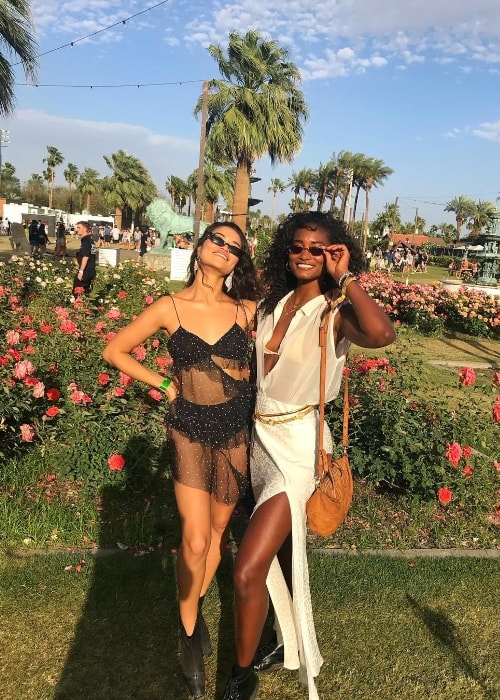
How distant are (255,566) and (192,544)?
1.06ft

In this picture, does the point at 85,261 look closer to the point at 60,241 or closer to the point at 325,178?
the point at 60,241

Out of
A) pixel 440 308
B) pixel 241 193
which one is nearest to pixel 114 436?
pixel 440 308

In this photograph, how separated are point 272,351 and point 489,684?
66.0 inches

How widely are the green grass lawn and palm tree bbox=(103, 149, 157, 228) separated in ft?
170

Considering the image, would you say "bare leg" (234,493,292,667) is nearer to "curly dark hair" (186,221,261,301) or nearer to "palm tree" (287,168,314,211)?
"curly dark hair" (186,221,261,301)

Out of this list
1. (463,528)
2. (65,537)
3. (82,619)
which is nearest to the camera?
(82,619)

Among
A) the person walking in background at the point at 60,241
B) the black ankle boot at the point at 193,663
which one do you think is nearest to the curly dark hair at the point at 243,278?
the black ankle boot at the point at 193,663

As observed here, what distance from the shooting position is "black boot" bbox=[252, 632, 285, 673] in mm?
2301

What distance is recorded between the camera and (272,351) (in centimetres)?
207

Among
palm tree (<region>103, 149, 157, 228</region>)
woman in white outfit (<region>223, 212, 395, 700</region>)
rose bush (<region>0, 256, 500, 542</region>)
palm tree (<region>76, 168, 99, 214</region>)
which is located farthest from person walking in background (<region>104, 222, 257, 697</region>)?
palm tree (<region>76, 168, 99, 214</region>)

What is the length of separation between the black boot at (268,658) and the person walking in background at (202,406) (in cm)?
24

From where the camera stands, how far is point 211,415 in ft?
6.90

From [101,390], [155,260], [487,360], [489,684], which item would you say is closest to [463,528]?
[489,684]

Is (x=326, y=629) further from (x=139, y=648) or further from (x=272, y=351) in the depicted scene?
(x=272, y=351)
